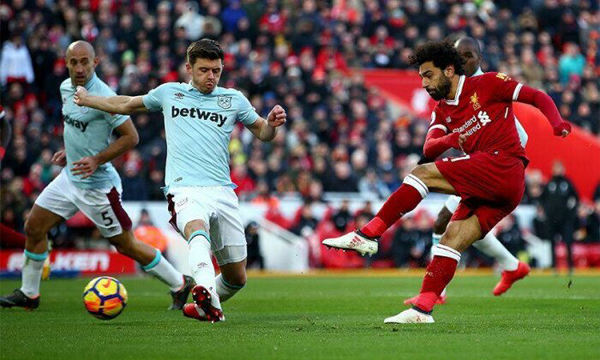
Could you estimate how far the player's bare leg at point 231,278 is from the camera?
1003cm

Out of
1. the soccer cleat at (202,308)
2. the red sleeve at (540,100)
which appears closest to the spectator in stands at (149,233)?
the soccer cleat at (202,308)

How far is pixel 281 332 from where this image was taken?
346 inches

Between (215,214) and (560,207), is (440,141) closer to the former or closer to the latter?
(215,214)

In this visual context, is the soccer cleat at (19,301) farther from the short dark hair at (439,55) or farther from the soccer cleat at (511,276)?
the soccer cleat at (511,276)

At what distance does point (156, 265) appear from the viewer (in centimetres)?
1147

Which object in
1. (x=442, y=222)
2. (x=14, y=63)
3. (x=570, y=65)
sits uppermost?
(x=570, y=65)

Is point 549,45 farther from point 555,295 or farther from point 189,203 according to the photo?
point 189,203

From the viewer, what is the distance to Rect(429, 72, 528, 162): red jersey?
9.33m

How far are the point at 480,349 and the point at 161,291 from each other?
8.51m

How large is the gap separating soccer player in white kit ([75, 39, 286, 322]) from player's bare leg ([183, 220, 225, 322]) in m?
0.25

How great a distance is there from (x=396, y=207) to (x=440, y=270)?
685 millimetres

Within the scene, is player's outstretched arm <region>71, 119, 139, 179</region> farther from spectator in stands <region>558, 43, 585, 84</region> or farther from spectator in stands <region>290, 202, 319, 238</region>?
spectator in stands <region>558, 43, 585, 84</region>

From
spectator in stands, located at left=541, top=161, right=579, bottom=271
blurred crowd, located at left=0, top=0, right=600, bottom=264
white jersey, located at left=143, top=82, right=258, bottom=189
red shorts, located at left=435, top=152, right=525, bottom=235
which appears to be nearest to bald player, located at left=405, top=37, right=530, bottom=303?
red shorts, located at left=435, top=152, right=525, bottom=235

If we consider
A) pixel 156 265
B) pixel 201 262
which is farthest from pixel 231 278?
pixel 156 265
